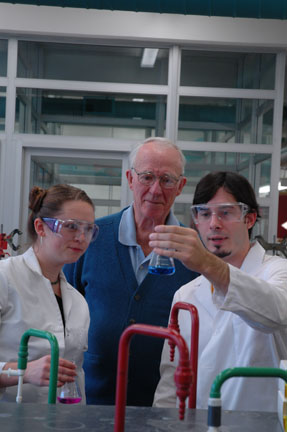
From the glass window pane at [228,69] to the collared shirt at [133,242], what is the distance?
3553 mm

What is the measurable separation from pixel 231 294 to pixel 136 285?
87 cm

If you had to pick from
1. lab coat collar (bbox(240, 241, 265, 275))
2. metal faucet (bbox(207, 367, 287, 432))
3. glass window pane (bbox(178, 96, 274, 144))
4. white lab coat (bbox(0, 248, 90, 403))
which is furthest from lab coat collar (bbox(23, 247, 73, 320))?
glass window pane (bbox(178, 96, 274, 144))

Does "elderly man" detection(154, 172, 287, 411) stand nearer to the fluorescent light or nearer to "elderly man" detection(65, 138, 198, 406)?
"elderly man" detection(65, 138, 198, 406)

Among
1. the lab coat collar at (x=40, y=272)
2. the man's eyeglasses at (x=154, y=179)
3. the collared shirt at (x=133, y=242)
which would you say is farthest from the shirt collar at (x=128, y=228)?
the lab coat collar at (x=40, y=272)

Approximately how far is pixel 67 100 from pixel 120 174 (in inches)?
34.8

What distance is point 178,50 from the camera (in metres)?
5.88

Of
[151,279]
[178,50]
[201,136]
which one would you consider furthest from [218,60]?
[151,279]

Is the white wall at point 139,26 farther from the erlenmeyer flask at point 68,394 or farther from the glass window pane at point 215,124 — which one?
the erlenmeyer flask at point 68,394

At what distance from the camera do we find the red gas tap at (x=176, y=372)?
1.11 meters

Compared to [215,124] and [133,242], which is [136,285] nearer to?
[133,242]

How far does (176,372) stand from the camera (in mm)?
1128

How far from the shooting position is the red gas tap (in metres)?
1.11

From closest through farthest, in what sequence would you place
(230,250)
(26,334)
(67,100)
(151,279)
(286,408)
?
(286,408)
(26,334)
(230,250)
(151,279)
(67,100)

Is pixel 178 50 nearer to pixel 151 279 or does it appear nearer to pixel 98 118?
pixel 98 118
